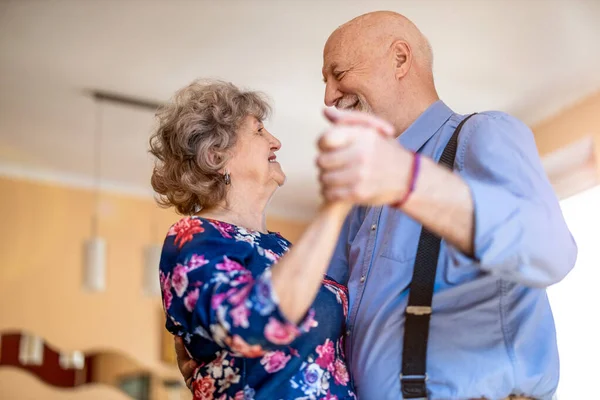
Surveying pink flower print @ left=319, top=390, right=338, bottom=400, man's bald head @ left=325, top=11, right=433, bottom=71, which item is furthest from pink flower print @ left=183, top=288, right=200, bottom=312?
man's bald head @ left=325, top=11, right=433, bottom=71

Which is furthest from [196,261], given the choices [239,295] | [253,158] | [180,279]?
[253,158]

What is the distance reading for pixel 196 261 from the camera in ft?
3.76

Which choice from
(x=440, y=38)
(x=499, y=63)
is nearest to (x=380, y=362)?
(x=440, y=38)

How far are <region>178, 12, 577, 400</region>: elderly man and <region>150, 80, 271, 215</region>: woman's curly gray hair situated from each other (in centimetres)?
26

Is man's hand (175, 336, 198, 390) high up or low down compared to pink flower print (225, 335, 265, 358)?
down

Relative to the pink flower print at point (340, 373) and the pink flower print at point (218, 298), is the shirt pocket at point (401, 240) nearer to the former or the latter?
the pink flower print at point (340, 373)

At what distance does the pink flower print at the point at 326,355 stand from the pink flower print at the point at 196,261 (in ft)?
1.01

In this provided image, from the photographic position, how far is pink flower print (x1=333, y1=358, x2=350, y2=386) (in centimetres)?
130

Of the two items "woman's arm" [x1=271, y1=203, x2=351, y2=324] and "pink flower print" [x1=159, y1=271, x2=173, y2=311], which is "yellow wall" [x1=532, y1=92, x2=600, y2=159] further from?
"woman's arm" [x1=271, y1=203, x2=351, y2=324]

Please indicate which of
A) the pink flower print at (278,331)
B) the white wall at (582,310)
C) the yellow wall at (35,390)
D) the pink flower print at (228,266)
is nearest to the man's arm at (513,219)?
the pink flower print at (278,331)

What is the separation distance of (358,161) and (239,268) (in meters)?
0.38

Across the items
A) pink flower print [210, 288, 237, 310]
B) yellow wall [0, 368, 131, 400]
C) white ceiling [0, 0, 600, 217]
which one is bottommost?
yellow wall [0, 368, 131, 400]

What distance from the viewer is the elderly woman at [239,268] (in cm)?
94

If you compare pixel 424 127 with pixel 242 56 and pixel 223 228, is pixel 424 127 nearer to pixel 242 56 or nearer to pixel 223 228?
pixel 223 228
